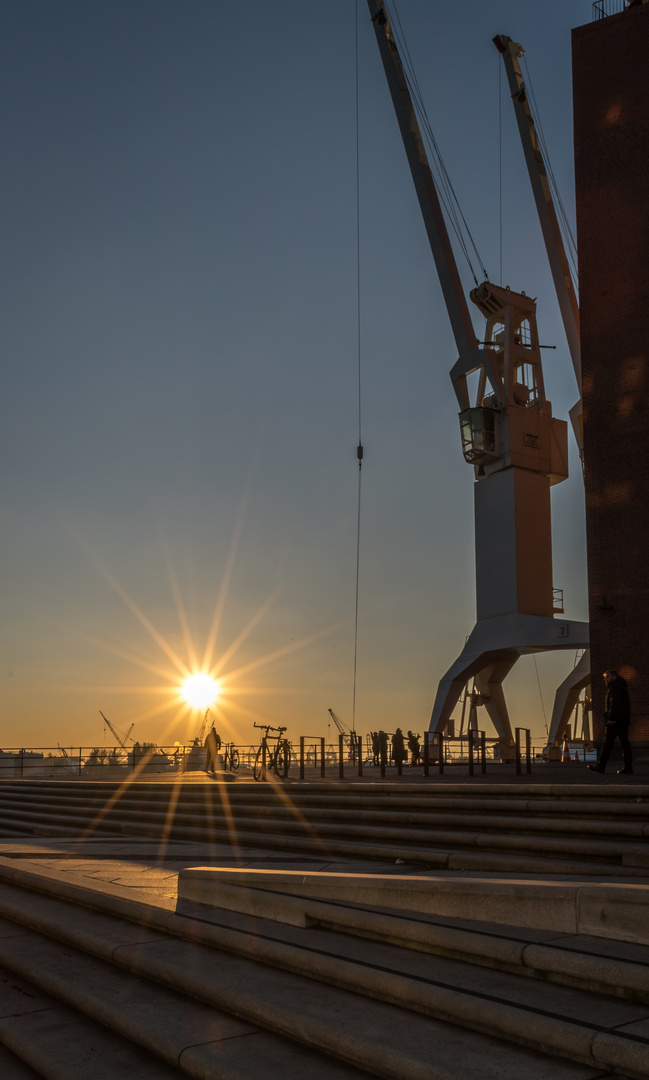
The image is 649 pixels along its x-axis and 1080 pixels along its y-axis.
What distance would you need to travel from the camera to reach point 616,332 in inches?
995

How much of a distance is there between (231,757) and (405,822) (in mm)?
A: 24557

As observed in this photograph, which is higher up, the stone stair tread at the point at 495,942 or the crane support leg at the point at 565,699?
the crane support leg at the point at 565,699

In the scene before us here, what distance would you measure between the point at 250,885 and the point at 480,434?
27688mm

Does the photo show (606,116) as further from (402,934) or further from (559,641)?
(402,934)

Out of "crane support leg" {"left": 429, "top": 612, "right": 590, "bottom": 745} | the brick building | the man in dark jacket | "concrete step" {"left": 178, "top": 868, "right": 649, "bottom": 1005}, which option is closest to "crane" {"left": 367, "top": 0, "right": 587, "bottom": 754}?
"crane support leg" {"left": 429, "top": 612, "right": 590, "bottom": 745}

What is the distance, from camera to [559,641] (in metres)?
31.3

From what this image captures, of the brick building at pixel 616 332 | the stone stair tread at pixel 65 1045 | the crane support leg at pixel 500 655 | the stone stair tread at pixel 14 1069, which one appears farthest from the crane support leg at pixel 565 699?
the stone stair tread at pixel 14 1069

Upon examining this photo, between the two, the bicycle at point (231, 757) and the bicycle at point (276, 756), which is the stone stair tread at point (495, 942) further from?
the bicycle at point (231, 757)

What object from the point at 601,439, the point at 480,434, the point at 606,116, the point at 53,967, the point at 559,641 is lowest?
the point at 53,967

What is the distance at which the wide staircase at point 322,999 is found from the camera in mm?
4148

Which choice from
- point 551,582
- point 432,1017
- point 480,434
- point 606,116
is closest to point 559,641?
point 551,582

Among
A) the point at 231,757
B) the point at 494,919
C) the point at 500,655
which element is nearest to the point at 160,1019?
the point at 494,919

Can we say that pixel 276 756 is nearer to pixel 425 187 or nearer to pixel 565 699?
pixel 565 699

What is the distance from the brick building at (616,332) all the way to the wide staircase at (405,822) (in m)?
11.2
